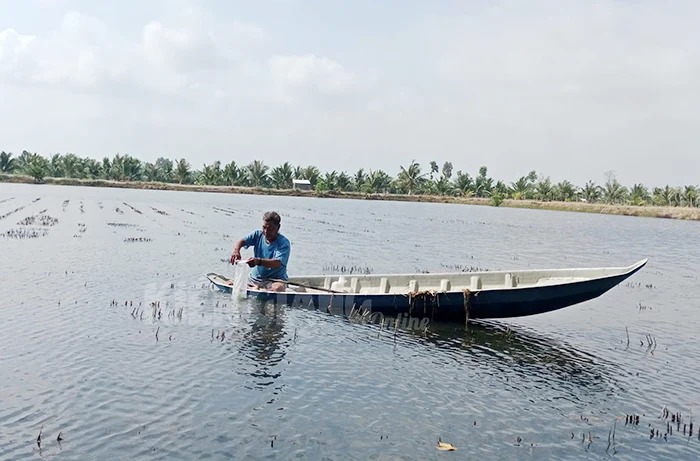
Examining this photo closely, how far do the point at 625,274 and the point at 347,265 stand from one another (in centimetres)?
1281

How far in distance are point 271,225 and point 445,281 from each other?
4.26 meters

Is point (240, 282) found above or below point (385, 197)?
below

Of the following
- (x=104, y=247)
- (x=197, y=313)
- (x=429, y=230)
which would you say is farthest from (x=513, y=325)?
(x=429, y=230)

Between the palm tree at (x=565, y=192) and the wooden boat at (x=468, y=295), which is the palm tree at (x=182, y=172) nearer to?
the palm tree at (x=565, y=192)

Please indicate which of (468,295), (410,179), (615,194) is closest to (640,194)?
(615,194)

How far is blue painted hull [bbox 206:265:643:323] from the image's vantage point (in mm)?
12539

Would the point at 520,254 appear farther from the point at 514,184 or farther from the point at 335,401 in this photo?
the point at 514,184

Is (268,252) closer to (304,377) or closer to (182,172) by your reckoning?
(304,377)

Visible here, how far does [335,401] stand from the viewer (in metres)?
8.54

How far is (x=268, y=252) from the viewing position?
46.1 feet

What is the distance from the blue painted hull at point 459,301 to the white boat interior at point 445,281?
17.4 inches

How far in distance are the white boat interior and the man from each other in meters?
0.49

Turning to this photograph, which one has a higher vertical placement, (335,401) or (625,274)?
(625,274)

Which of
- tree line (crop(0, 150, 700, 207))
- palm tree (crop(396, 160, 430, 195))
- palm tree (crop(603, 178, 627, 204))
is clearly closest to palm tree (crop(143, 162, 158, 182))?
tree line (crop(0, 150, 700, 207))
